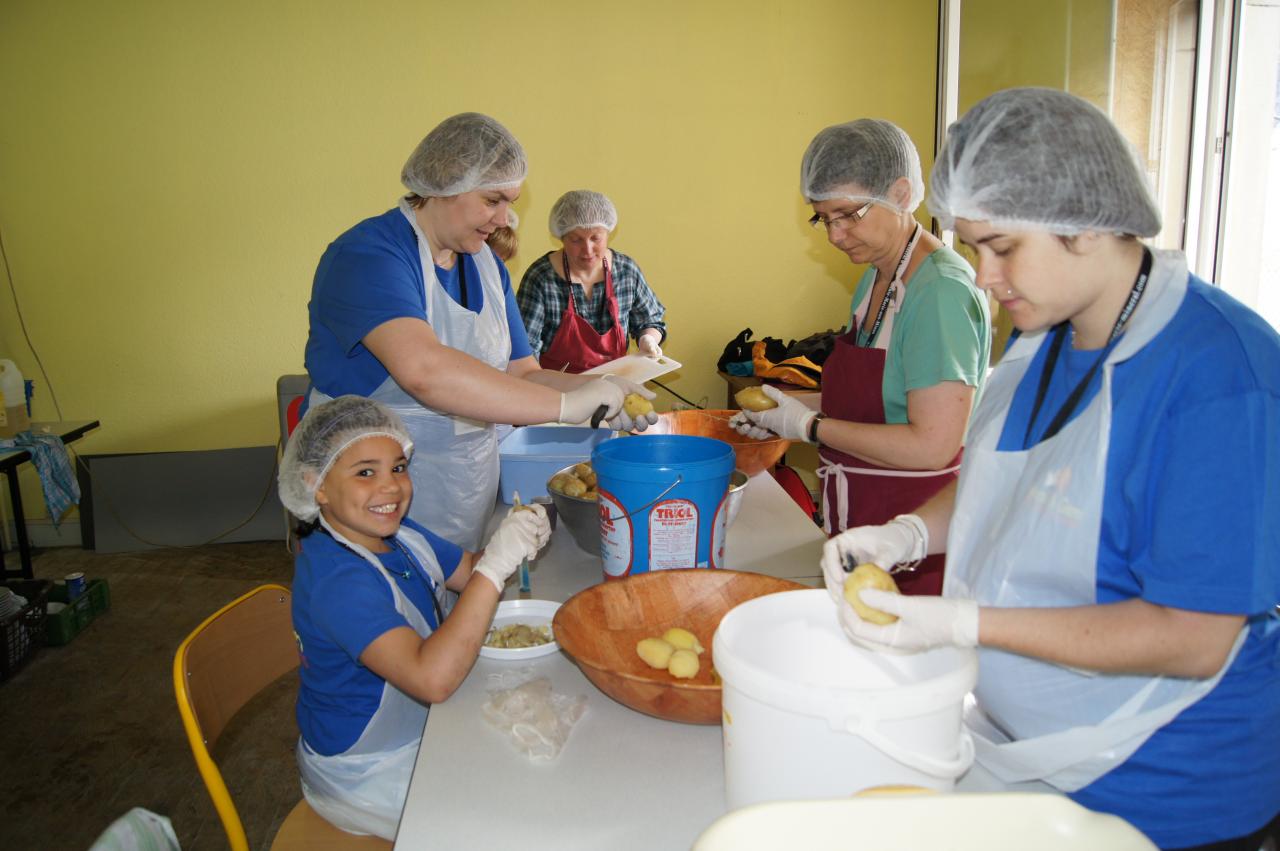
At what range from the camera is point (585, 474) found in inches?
77.0

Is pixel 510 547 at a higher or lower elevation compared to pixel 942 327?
lower

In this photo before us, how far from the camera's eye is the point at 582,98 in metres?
4.53

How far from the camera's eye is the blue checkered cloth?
361 cm

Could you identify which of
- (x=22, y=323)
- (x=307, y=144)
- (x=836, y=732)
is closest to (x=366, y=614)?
(x=836, y=732)

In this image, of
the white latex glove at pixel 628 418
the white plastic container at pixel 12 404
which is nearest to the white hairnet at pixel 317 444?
the white latex glove at pixel 628 418

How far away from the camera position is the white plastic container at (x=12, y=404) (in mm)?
Answer: 3701

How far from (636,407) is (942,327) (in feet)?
2.29

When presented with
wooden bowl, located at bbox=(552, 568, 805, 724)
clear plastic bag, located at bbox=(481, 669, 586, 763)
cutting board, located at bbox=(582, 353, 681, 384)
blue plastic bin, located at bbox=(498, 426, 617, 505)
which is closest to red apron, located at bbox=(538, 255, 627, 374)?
cutting board, located at bbox=(582, 353, 681, 384)

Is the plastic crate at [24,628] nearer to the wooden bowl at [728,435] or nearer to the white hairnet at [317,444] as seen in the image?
the white hairnet at [317,444]

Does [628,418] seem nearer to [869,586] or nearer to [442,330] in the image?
[442,330]

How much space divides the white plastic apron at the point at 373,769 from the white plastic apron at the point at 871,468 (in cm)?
107

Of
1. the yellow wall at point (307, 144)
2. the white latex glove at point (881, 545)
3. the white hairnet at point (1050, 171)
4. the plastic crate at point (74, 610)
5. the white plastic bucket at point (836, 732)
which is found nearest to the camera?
the white plastic bucket at point (836, 732)

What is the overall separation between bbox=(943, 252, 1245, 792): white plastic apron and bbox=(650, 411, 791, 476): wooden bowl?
112cm

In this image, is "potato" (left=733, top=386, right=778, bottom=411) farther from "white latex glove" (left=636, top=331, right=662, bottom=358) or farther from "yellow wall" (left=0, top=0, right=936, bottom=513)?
"yellow wall" (left=0, top=0, right=936, bottom=513)
